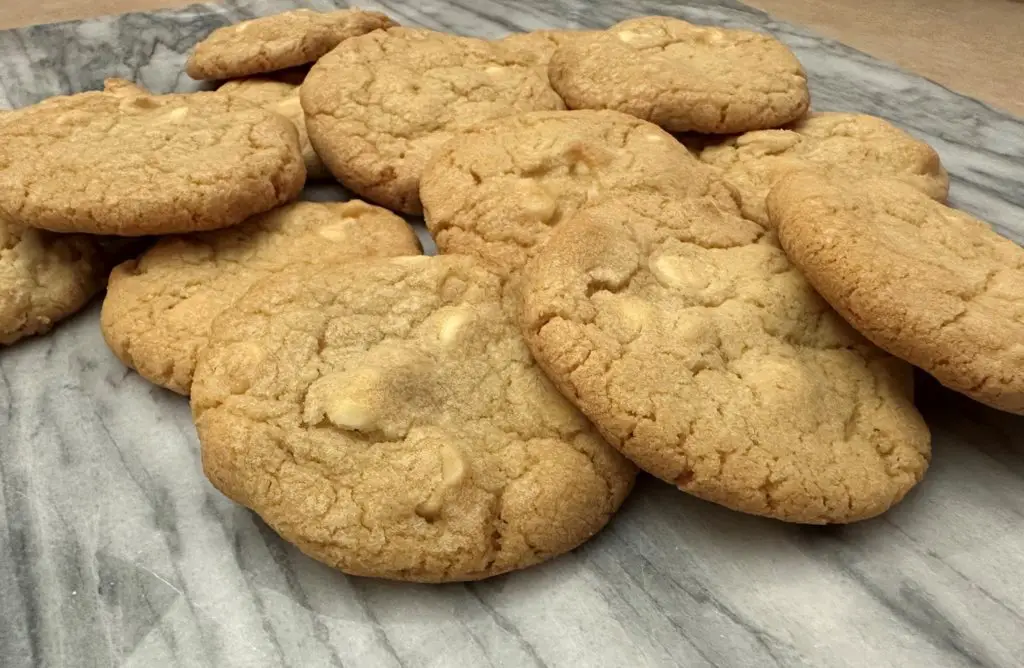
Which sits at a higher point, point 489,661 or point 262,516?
point 262,516

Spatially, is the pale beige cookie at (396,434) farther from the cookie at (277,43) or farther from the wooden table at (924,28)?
the wooden table at (924,28)

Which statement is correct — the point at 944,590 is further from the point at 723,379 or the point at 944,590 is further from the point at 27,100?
the point at 27,100

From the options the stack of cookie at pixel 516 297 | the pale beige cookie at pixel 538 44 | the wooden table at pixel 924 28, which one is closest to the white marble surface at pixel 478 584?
the stack of cookie at pixel 516 297

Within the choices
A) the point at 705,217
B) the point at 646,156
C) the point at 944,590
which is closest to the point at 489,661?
the point at 944,590

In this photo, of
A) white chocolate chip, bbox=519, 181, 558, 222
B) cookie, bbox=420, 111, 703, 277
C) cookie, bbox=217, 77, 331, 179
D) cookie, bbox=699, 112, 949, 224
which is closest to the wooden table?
cookie, bbox=699, 112, 949, 224

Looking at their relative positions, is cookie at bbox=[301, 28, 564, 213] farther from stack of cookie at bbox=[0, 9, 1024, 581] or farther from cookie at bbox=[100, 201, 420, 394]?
cookie at bbox=[100, 201, 420, 394]

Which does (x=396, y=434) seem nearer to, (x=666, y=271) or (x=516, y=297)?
(x=516, y=297)
